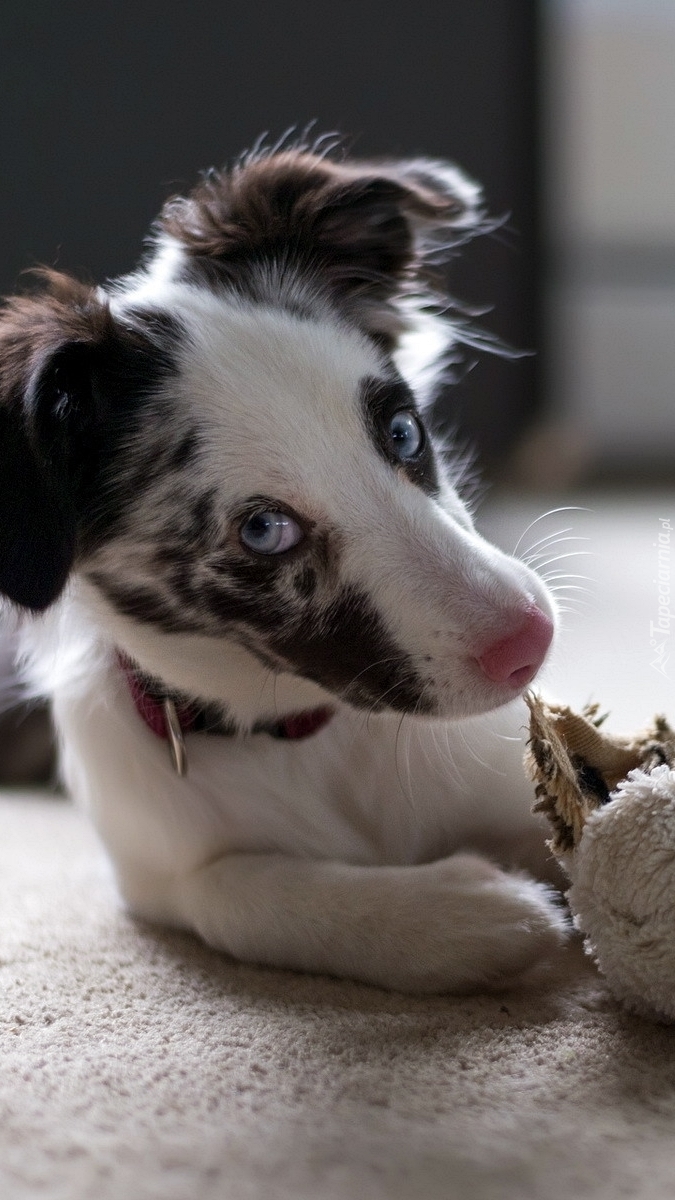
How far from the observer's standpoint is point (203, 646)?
5.84ft

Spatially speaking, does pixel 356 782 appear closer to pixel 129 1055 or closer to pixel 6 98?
pixel 129 1055

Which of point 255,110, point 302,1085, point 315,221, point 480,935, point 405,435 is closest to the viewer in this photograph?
point 302,1085

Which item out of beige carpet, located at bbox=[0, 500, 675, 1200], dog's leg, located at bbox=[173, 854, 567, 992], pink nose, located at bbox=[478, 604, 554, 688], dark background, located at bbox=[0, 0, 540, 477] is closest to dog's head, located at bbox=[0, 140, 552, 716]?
pink nose, located at bbox=[478, 604, 554, 688]

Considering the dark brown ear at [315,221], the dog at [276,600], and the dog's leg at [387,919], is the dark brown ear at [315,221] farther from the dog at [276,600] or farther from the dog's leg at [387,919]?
the dog's leg at [387,919]

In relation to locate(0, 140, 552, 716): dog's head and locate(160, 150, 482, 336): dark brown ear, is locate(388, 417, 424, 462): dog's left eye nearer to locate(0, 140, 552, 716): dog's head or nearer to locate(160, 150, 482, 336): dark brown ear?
locate(0, 140, 552, 716): dog's head

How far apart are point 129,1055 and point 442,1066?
38 centimetres

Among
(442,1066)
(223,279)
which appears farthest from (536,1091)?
(223,279)

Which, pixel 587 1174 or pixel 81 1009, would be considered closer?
pixel 587 1174

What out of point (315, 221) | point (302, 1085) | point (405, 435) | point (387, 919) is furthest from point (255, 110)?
point (302, 1085)

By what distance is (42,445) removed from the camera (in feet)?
5.47

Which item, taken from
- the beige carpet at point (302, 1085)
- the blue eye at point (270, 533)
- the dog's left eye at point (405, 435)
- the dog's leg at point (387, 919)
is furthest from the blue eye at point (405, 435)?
the beige carpet at point (302, 1085)

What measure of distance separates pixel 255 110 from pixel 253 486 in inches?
187

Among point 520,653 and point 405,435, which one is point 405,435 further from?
point 520,653

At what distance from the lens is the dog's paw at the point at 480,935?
1.54m
